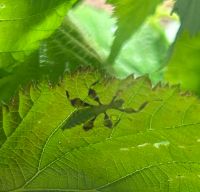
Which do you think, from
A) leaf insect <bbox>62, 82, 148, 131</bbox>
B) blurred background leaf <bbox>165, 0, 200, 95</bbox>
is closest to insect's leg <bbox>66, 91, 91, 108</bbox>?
leaf insect <bbox>62, 82, 148, 131</bbox>

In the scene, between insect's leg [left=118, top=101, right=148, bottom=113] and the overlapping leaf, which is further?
the overlapping leaf

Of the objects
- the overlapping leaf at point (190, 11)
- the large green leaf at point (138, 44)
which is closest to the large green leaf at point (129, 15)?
the overlapping leaf at point (190, 11)

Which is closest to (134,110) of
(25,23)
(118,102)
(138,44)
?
(118,102)

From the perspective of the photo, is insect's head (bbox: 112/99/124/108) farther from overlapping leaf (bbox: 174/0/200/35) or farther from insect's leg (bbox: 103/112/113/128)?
overlapping leaf (bbox: 174/0/200/35)

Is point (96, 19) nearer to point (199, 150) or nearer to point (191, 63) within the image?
point (191, 63)

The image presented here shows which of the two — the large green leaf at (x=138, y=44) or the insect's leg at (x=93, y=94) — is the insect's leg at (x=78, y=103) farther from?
the large green leaf at (x=138, y=44)

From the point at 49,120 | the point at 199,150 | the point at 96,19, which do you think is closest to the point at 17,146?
the point at 49,120

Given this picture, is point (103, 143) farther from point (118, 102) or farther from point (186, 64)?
point (186, 64)
